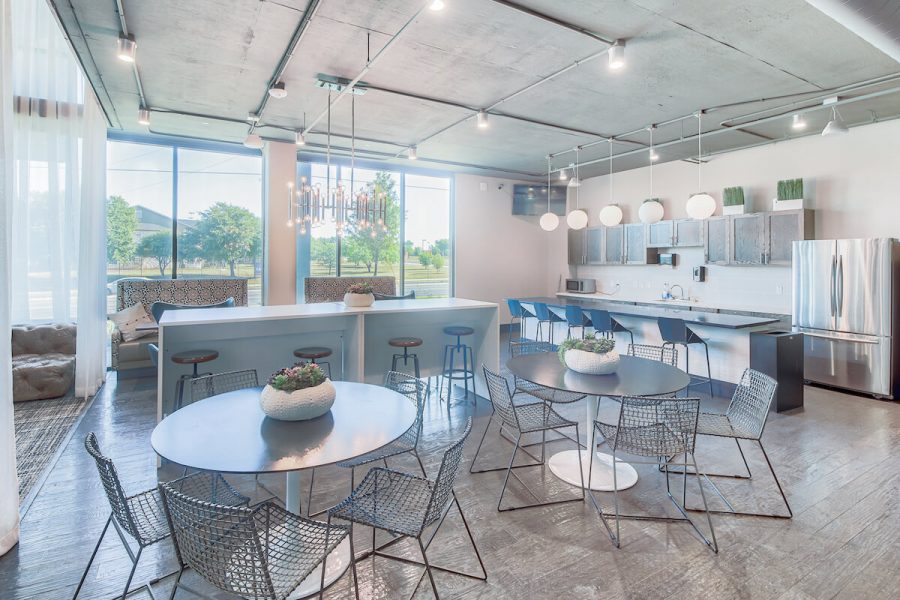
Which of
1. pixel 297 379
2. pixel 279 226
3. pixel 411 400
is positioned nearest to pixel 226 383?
pixel 297 379

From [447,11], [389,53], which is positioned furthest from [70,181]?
[447,11]

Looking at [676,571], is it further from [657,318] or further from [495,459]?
[657,318]

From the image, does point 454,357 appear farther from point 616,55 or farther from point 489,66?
point 616,55

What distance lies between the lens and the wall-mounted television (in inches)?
359

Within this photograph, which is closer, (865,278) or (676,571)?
(676,571)

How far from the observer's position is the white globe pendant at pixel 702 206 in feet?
16.6

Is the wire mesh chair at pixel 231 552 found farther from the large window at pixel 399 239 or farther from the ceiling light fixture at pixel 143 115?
the large window at pixel 399 239

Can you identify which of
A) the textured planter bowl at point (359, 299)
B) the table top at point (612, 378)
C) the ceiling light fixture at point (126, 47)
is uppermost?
the ceiling light fixture at point (126, 47)

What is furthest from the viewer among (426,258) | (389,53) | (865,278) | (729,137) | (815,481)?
(426,258)

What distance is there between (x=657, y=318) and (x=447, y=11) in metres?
3.74

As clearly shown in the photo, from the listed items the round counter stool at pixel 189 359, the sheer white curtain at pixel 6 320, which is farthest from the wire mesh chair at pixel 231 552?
the round counter stool at pixel 189 359

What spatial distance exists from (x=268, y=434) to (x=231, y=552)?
0.54 metres

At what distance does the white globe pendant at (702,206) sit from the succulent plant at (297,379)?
4.61m

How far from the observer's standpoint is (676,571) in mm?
2176
